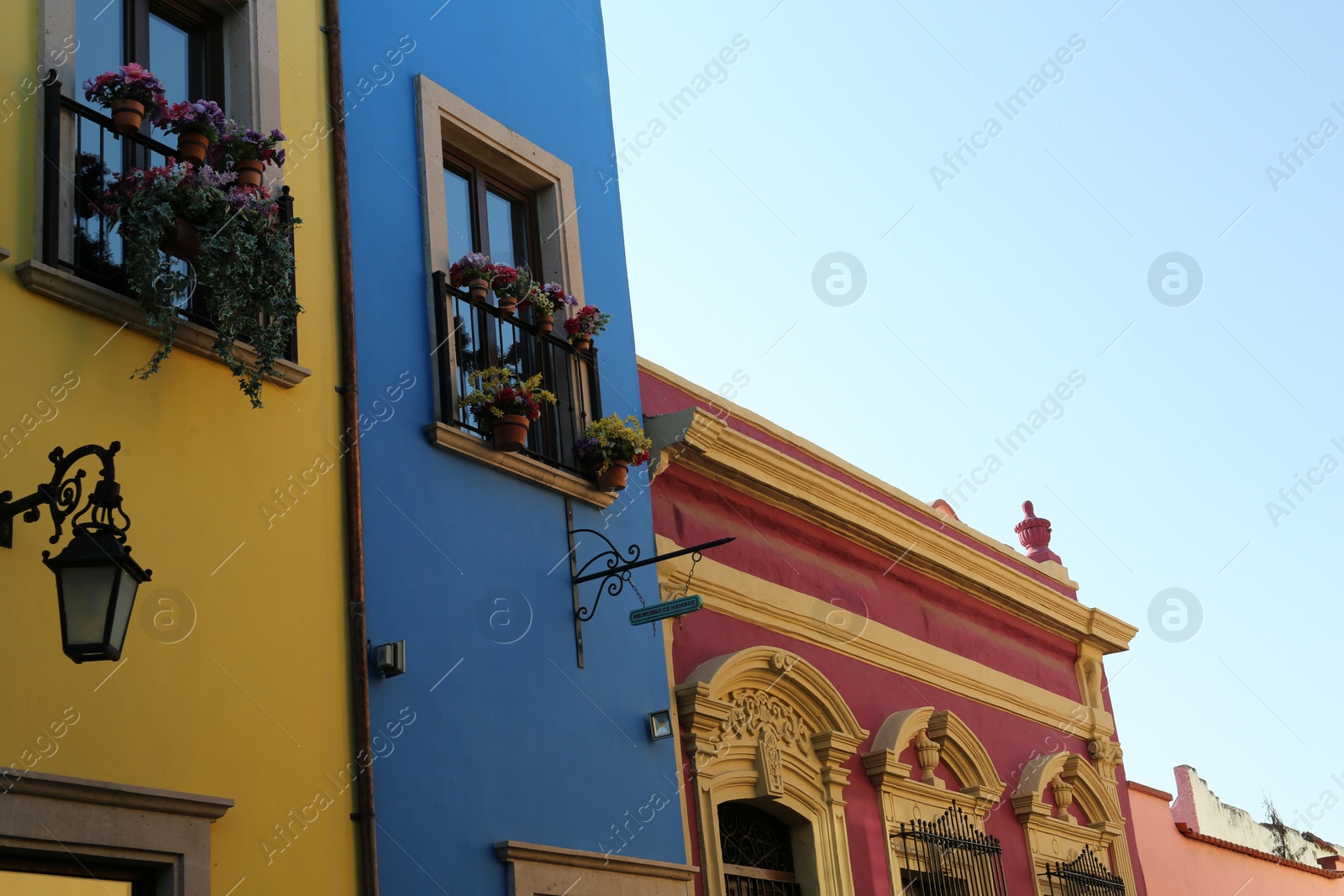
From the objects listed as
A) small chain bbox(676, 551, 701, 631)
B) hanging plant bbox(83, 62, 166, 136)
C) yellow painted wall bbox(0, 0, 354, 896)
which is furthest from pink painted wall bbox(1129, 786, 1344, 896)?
hanging plant bbox(83, 62, 166, 136)

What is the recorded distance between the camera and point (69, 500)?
16.2ft

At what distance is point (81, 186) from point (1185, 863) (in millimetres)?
13756

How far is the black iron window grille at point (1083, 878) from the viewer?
1256cm

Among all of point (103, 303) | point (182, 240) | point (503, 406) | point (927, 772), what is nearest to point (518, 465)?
point (503, 406)

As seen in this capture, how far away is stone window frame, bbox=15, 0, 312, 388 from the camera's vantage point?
19.0ft

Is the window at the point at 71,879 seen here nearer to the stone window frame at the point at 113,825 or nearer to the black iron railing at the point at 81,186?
the stone window frame at the point at 113,825

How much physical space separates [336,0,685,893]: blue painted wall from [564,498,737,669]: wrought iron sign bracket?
0.07 metres

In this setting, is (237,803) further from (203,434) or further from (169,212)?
(169,212)

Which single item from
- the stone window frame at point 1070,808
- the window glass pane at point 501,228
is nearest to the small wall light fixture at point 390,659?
the window glass pane at point 501,228

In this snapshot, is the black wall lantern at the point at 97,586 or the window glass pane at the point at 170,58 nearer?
Answer: the black wall lantern at the point at 97,586

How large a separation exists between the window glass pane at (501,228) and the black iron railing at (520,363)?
48cm

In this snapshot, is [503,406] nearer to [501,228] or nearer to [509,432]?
[509,432]

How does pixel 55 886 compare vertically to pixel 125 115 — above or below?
below

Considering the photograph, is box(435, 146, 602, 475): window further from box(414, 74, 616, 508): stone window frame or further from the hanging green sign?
the hanging green sign
